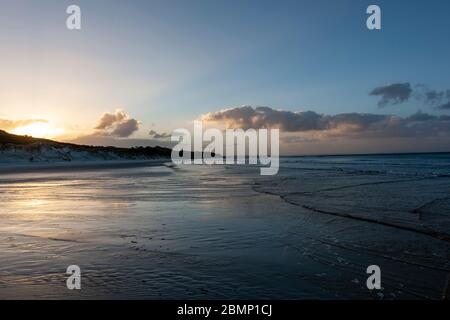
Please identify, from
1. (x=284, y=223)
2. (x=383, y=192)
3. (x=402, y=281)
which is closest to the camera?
(x=402, y=281)

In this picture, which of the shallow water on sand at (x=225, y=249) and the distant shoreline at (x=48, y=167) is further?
the distant shoreline at (x=48, y=167)

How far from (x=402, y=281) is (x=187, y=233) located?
556 centimetres

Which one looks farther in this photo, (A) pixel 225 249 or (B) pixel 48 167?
(B) pixel 48 167

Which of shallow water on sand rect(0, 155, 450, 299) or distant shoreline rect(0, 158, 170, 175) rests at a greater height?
distant shoreline rect(0, 158, 170, 175)

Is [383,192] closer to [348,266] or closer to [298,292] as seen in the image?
[348,266]

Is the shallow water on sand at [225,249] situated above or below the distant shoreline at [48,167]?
below

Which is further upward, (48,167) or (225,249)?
(48,167)

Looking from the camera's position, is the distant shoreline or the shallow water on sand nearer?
the shallow water on sand

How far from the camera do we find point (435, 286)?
22.1 feet

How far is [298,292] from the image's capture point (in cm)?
639
